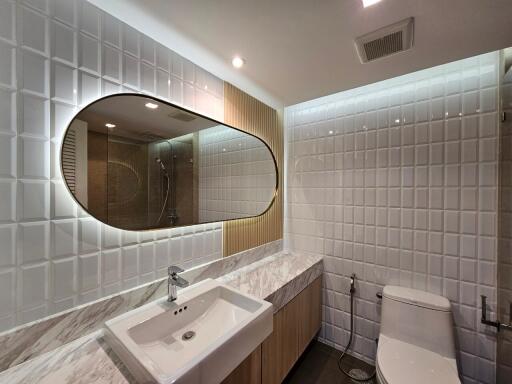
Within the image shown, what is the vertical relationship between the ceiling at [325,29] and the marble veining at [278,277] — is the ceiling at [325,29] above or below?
above

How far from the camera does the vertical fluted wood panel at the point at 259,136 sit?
5.50ft

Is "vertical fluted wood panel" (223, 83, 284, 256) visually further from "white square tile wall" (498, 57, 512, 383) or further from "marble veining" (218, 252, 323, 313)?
"white square tile wall" (498, 57, 512, 383)

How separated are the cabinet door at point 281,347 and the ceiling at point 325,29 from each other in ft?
5.33

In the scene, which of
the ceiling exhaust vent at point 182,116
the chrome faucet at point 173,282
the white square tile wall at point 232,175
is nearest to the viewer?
the chrome faucet at point 173,282

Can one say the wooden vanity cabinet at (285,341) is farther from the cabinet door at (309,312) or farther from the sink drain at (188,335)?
the sink drain at (188,335)

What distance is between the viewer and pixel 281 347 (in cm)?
144

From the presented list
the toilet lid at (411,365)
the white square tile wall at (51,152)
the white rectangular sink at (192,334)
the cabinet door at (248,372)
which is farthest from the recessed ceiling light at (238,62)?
the toilet lid at (411,365)

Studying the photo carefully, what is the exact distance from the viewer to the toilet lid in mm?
1177

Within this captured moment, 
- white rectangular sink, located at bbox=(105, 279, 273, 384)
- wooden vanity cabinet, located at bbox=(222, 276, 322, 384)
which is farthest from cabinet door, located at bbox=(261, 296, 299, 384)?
white rectangular sink, located at bbox=(105, 279, 273, 384)

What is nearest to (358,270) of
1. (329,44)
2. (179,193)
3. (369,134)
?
(369,134)

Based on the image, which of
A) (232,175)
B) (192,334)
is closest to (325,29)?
(232,175)

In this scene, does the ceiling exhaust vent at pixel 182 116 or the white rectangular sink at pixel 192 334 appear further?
the ceiling exhaust vent at pixel 182 116

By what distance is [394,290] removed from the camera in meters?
1.59

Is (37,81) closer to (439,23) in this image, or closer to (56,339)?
(56,339)
